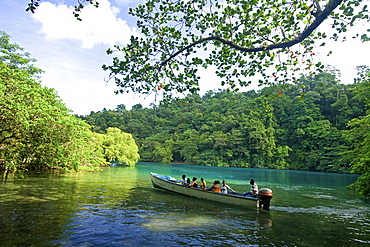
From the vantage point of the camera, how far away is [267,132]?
197 feet

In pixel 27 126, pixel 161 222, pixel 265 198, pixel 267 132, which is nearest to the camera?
pixel 161 222

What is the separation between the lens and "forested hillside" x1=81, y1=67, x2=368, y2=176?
170 ft

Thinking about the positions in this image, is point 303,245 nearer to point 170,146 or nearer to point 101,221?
point 101,221

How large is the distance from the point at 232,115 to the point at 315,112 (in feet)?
66.5

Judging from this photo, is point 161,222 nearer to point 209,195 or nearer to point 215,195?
point 215,195

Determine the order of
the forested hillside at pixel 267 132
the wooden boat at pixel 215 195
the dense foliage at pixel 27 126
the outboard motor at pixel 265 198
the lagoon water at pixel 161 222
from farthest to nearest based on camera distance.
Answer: the forested hillside at pixel 267 132 → the dense foliage at pixel 27 126 → the wooden boat at pixel 215 195 → the outboard motor at pixel 265 198 → the lagoon water at pixel 161 222

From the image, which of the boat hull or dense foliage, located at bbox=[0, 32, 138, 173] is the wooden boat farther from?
dense foliage, located at bbox=[0, 32, 138, 173]

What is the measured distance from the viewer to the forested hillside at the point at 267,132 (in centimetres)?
5178

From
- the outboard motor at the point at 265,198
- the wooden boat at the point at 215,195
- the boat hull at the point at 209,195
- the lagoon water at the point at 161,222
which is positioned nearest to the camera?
the lagoon water at the point at 161,222

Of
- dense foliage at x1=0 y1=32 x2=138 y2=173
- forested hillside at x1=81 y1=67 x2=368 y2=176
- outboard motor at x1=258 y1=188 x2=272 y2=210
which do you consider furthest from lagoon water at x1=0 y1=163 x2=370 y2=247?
forested hillside at x1=81 y1=67 x2=368 y2=176

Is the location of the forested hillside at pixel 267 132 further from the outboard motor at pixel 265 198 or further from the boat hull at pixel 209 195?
the outboard motor at pixel 265 198

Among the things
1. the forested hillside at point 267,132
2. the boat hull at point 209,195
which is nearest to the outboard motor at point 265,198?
the boat hull at point 209,195

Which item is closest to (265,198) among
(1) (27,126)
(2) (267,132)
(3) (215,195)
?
(3) (215,195)

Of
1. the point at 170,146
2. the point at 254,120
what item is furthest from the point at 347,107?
the point at 170,146
